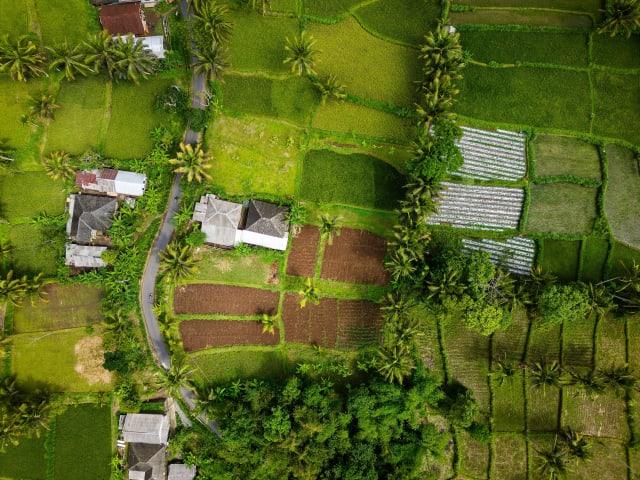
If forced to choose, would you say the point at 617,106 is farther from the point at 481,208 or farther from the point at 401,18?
the point at 401,18

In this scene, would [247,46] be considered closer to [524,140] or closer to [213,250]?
[213,250]

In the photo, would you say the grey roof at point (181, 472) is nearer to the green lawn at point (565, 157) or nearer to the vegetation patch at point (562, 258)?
the vegetation patch at point (562, 258)

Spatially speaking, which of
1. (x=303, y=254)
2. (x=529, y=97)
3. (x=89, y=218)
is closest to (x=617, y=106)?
(x=529, y=97)

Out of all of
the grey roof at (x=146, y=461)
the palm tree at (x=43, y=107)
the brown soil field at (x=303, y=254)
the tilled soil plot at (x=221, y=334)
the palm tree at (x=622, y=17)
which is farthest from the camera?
the brown soil field at (x=303, y=254)

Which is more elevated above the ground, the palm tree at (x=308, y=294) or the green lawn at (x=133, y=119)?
the green lawn at (x=133, y=119)

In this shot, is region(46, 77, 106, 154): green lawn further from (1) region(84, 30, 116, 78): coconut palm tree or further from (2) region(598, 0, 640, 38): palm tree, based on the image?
(2) region(598, 0, 640, 38): palm tree

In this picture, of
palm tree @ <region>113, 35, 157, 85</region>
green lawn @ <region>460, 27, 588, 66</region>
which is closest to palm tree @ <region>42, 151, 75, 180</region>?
palm tree @ <region>113, 35, 157, 85</region>

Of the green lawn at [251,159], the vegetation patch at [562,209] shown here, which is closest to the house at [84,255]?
the green lawn at [251,159]
